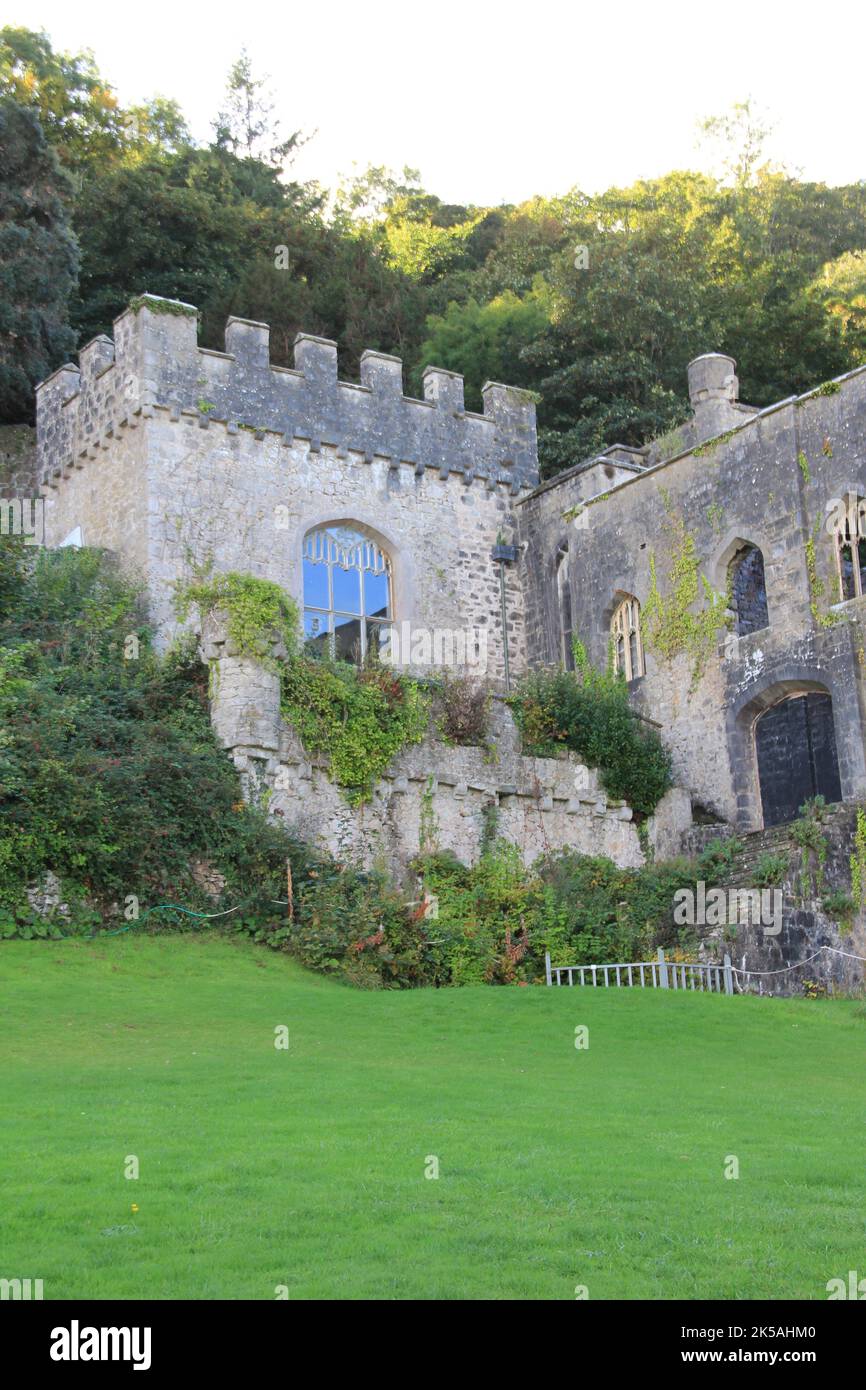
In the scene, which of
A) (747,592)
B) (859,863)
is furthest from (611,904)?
(747,592)

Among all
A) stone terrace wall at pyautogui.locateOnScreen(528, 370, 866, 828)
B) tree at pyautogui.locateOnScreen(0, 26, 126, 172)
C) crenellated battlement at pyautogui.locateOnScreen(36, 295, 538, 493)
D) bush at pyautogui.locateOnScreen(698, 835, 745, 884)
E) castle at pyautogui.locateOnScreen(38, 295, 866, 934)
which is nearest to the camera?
bush at pyautogui.locateOnScreen(698, 835, 745, 884)

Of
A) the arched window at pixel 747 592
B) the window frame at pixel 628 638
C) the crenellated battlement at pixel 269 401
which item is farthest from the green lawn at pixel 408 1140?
the crenellated battlement at pixel 269 401

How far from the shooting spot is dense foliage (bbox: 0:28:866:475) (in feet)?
124

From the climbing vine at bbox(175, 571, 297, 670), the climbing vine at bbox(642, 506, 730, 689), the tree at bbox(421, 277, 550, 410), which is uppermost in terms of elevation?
the tree at bbox(421, 277, 550, 410)

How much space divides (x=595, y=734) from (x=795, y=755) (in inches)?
289

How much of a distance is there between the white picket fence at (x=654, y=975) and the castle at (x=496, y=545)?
9.94ft

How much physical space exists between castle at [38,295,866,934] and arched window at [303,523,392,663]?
48 mm

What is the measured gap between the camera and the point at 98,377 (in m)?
28.5

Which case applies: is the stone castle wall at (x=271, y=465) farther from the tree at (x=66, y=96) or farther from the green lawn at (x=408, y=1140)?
the tree at (x=66, y=96)

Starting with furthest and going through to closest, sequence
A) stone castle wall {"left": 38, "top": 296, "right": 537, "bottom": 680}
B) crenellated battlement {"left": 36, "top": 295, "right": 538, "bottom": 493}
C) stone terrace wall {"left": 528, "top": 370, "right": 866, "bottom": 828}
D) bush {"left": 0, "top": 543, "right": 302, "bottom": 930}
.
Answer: crenellated battlement {"left": 36, "top": 295, "right": 538, "bottom": 493}
stone castle wall {"left": 38, "top": 296, "right": 537, "bottom": 680}
stone terrace wall {"left": 528, "top": 370, "right": 866, "bottom": 828}
bush {"left": 0, "top": 543, "right": 302, "bottom": 930}

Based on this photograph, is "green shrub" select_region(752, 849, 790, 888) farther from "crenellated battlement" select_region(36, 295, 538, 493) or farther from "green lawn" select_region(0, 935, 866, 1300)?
"crenellated battlement" select_region(36, 295, 538, 493)

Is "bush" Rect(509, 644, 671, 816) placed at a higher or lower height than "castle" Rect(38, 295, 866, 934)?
lower

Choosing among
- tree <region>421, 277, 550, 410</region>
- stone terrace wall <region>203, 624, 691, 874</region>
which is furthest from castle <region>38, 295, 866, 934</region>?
tree <region>421, 277, 550, 410</region>
